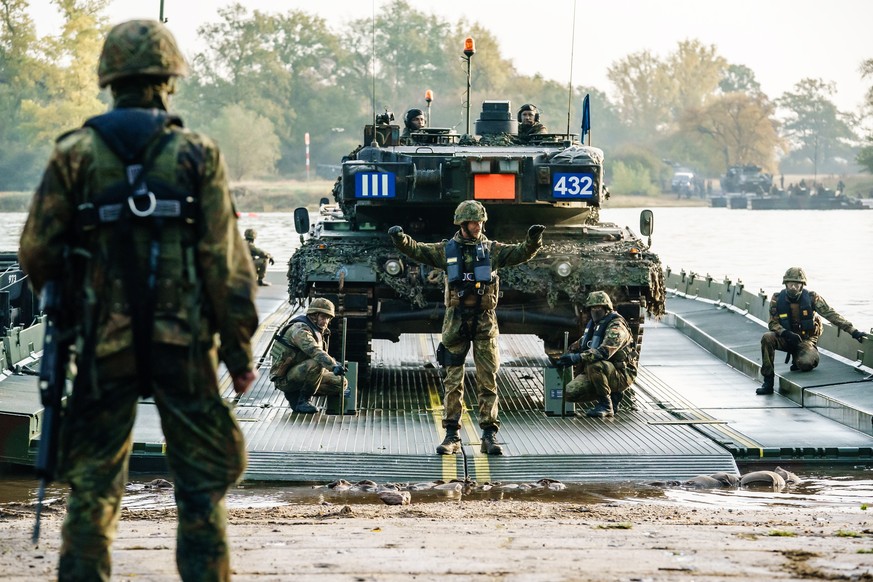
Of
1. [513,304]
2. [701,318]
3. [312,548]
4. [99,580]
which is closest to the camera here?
[99,580]

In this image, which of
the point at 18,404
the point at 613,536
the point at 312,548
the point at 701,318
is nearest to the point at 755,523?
the point at 613,536

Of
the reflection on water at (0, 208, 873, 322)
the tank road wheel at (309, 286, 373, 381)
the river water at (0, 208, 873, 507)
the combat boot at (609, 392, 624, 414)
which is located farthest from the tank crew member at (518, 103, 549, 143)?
the reflection on water at (0, 208, 873, 322)

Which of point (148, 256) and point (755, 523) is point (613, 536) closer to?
point (755, 523)

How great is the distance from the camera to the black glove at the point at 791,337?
13.9 m

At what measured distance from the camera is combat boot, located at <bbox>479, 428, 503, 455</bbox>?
10.6 meters

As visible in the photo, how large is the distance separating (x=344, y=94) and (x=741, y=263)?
104ft

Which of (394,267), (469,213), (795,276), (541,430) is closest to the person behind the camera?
(469,213)

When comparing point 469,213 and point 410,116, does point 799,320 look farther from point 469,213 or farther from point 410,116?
point 410,116

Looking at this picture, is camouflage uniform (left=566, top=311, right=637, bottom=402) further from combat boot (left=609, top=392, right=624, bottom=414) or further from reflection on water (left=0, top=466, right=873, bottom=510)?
reflection on water (left=0, top=466, right=873, bottom=510)

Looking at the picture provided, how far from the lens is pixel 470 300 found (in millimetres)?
10523

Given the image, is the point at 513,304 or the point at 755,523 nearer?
the point at 755,523

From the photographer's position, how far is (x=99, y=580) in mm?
4840

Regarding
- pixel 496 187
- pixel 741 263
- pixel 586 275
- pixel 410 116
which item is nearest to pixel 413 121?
pixel 410 116

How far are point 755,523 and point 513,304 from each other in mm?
6415
